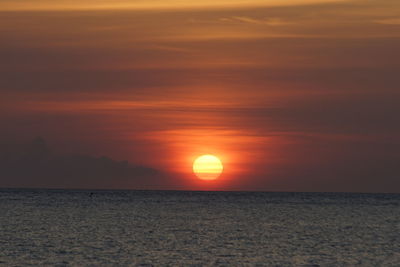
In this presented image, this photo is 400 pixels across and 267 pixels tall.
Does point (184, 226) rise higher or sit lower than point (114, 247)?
higher

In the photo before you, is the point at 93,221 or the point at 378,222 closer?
the point at 93,221

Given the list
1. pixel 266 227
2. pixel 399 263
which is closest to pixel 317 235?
pixel 266 227

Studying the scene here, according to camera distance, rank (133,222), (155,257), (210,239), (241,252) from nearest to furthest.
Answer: (155,257) < (241,252) < (210,239) < (133,222)

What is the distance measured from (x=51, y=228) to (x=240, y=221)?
34052 mm

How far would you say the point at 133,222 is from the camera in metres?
125

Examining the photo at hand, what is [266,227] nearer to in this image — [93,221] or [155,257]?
[93,221]

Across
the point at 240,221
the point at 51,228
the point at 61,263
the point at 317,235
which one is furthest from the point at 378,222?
the point at 61,263

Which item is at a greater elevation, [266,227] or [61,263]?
[266,227]

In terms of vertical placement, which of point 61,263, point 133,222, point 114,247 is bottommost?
point 61,263

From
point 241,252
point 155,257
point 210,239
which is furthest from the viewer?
point 210,239

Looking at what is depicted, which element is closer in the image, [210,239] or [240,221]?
[210,239]

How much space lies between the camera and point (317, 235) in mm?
100312

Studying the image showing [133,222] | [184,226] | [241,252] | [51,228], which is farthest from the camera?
[133,222]

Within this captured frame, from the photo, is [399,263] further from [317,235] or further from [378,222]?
[378,222]
